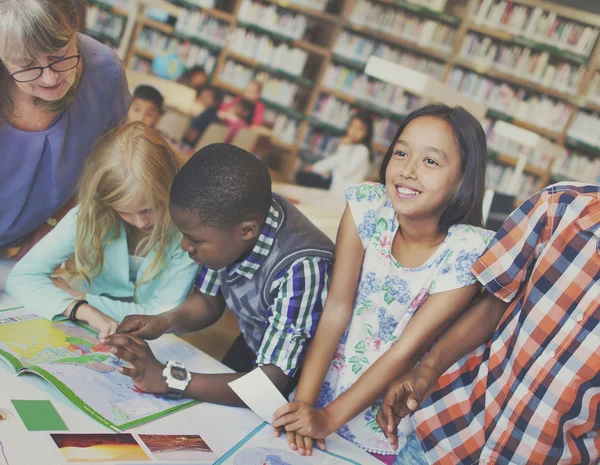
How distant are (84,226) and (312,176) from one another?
4.51 meters

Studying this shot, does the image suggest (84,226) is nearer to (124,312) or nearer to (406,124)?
(124,312)

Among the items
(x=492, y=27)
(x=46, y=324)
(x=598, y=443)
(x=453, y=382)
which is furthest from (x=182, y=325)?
(x=492, y=27)

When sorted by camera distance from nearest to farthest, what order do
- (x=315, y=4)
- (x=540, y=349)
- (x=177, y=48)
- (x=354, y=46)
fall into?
1. (x=540, y=349)
2. (x=354, y=46)
3. (x=315, y=4)
4. (x=177, y=48)

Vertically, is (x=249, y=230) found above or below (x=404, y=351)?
above

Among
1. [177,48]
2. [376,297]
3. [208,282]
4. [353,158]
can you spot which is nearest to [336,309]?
[376,297]

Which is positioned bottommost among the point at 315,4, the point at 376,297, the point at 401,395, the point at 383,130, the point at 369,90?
the point at 401,395

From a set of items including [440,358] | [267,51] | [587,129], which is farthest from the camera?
[267,51]

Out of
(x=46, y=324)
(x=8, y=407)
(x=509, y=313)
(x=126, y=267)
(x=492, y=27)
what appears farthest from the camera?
(x=492, y=27)

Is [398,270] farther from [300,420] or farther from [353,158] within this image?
[353,158]

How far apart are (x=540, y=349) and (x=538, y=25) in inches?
210

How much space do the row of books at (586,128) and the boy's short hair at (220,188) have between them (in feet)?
16.7

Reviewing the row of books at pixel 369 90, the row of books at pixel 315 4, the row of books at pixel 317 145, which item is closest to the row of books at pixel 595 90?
the row of books at pixel 369 90

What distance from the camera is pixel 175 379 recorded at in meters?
1.14

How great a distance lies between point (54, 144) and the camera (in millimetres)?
1473
